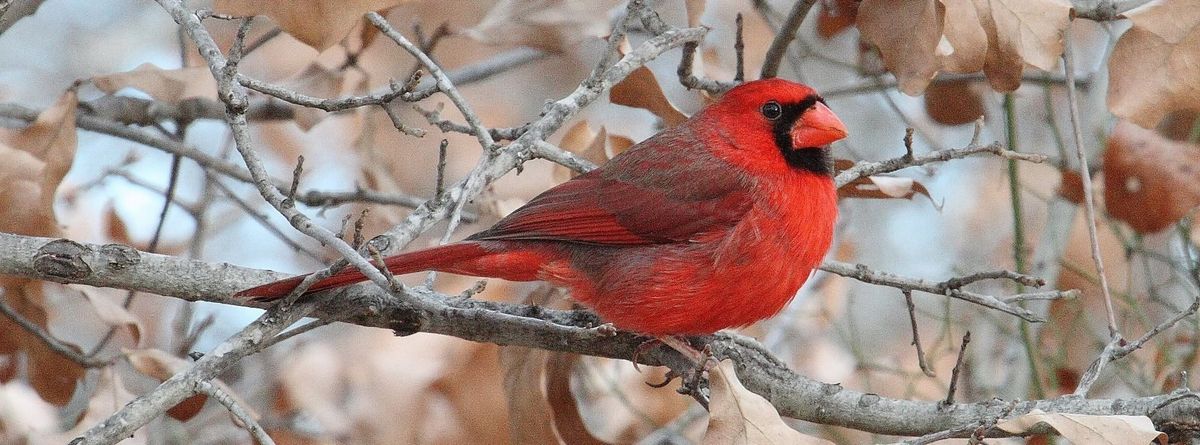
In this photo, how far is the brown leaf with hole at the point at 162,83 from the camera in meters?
3.40

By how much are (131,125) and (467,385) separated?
1.28m

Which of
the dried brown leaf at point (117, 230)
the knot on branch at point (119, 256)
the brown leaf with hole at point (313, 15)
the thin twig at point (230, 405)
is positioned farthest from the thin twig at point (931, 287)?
the dried brown leaf at point (117, 230)

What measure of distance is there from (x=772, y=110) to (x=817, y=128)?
0.51ft

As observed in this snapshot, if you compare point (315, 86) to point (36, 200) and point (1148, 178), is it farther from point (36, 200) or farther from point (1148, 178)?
point (1148, 178)

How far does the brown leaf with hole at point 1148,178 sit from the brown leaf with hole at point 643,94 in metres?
1.21

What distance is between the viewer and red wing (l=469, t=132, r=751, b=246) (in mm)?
3238

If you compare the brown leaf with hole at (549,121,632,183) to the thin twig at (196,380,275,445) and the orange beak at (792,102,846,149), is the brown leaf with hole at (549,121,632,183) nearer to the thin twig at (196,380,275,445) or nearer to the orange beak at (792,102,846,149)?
the orange beak at (792,102,846,149)

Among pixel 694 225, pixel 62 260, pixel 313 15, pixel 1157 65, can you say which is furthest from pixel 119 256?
pixel 1157 65

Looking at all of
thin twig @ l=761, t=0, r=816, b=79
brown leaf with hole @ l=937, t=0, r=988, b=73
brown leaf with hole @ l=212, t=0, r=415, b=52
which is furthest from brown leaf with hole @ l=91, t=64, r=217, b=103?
brown leaf with hole @ l=937, t=0, r=988, b=73

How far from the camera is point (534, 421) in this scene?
331 centimetres

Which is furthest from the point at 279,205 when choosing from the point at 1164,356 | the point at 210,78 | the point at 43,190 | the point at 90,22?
the point at 90,22

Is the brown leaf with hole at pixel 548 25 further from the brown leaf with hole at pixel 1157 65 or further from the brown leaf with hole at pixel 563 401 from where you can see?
the brown leaf with hole at pixel 1157 65

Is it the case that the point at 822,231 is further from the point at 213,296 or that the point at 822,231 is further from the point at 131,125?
the point at 131,125

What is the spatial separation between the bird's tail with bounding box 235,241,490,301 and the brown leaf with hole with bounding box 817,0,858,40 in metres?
1.32
